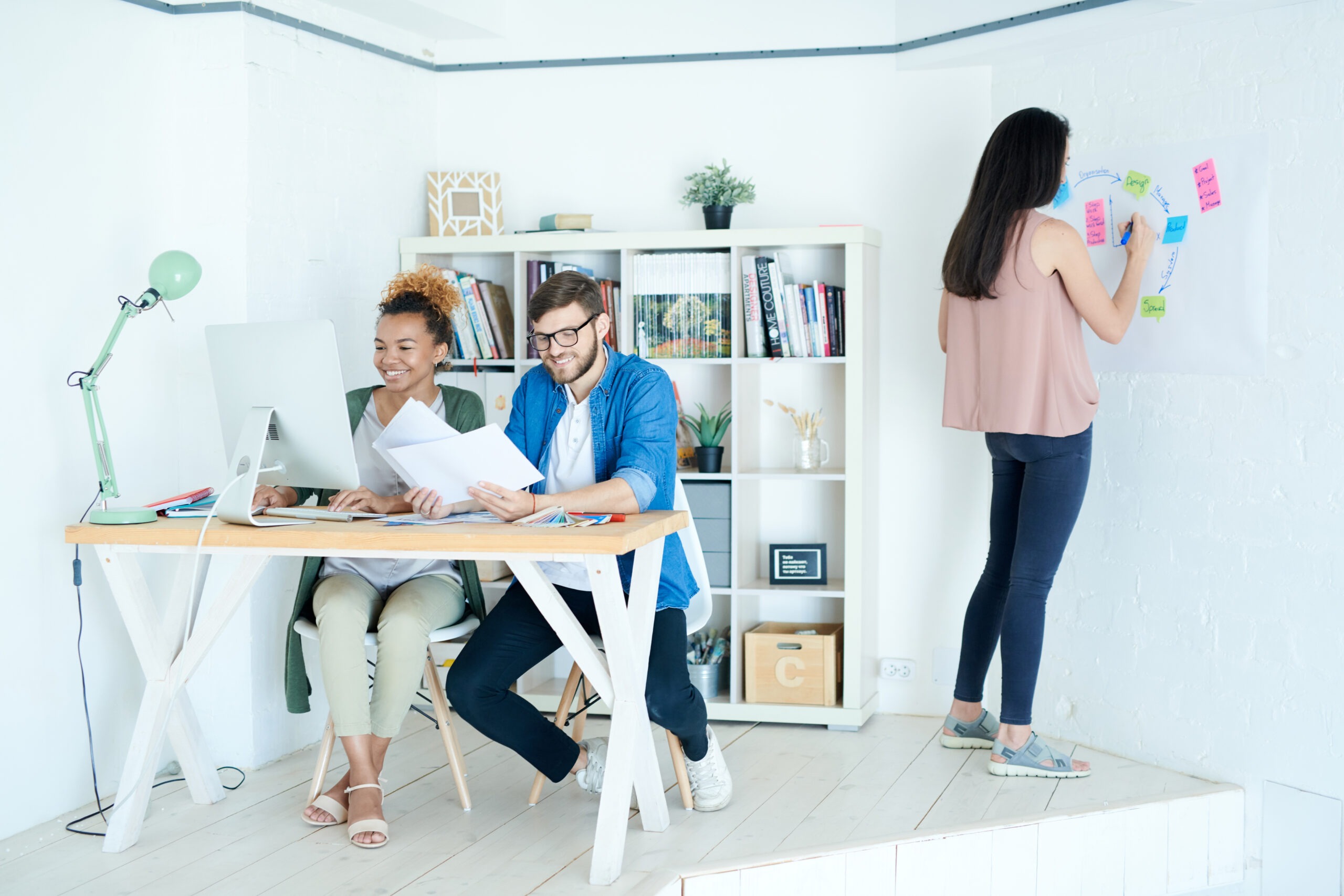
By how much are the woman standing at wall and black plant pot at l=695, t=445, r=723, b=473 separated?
81 cm

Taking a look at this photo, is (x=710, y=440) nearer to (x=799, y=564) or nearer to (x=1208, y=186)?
(x=799, y=564)

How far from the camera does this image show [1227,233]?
3074 mm

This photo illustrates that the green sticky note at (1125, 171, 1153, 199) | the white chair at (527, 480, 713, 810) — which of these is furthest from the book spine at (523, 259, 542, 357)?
the green sticky note at (1125, 171, 1153, 199)

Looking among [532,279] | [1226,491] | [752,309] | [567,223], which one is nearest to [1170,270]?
[1226,491]

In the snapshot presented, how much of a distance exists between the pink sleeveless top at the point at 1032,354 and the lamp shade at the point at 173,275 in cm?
199

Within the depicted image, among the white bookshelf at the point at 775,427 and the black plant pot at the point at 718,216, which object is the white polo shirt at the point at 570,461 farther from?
the black plant pot at the point at 718,216

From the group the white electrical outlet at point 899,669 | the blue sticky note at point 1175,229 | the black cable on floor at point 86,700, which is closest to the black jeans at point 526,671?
the black cable on floor at point 86,700

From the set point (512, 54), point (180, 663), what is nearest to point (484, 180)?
point (512, 54)

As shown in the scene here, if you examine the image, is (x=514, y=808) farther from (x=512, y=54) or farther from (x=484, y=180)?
(x=512, y=54)

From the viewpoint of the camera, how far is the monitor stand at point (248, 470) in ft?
8.35

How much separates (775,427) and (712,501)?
420 mm

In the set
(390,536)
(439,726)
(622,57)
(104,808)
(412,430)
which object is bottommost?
(104,808)

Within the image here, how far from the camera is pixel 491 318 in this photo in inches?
156

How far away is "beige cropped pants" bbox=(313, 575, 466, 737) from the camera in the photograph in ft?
9.00
